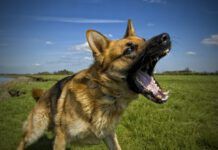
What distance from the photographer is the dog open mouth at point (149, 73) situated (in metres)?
5.76

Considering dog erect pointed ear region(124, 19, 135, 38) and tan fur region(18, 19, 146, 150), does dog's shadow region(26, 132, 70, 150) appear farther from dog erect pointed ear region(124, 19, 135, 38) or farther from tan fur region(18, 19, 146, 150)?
dog erect pointed ear region(124, 19, 135, 38)

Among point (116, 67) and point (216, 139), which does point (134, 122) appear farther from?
point (116, 67)

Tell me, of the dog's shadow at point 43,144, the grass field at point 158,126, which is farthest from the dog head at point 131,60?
the dog's shadow at point 43,144

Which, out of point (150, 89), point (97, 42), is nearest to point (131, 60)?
point (150, 89)

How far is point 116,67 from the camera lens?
6027mm

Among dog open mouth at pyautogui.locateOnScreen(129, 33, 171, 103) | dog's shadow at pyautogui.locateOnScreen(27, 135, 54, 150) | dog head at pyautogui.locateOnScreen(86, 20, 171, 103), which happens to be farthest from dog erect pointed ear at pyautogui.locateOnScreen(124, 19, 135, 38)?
dog's shadow at pyautogui.locateOnScreen(27, 135, 54, 150)

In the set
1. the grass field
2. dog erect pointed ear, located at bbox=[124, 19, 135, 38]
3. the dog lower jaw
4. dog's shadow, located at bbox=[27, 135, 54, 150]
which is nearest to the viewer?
the dog lower jaw

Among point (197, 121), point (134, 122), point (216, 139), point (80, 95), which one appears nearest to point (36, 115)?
point (80, 95)

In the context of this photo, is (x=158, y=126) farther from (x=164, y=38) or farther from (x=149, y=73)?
(x=164, y=38)

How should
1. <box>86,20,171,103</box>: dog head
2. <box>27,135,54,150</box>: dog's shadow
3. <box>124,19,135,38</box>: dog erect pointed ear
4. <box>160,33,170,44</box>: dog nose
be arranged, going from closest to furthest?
<box>160,33,170,44</box>: dog nose
<box>86,20,171,103</box>: dog head
<box>124,19,135,38</box>: dog erect pointed ear
<box>27,135,54,150</box>: dog's shadow

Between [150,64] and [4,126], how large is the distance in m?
6.14

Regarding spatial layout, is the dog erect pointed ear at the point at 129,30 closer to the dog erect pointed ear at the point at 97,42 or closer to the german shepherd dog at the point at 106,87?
the german shepherd dog at the point at 106,87

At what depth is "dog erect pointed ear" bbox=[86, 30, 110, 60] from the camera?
6.05 metres

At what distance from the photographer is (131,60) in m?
5.94
